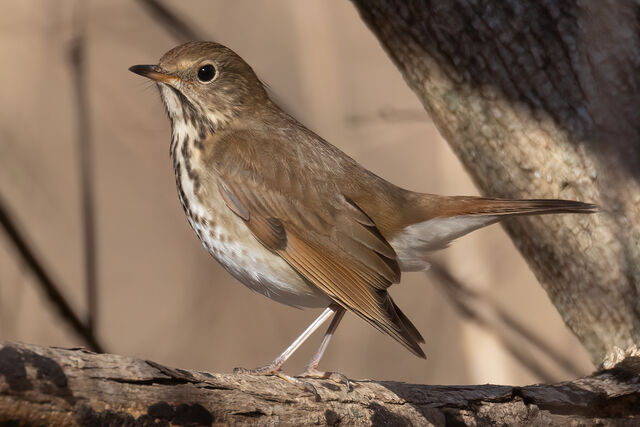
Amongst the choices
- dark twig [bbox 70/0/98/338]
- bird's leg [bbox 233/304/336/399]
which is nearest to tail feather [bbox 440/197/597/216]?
bird's leg [bbox 233/304/336/399]

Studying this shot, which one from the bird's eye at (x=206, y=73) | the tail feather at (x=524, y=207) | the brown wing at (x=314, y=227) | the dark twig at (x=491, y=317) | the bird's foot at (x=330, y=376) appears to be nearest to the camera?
the bird's foot at (x=330, y=376)

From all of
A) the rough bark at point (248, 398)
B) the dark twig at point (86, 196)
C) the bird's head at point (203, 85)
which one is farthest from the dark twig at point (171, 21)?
the rough bark at point (248, 398)

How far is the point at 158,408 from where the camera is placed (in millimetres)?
1981

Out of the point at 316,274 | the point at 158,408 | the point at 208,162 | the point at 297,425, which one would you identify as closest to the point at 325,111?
the point at 208,162

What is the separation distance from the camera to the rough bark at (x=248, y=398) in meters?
1.82

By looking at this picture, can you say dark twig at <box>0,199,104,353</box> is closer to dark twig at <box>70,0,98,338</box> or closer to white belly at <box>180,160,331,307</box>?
dark twig at <box>70,0,98,338</box>

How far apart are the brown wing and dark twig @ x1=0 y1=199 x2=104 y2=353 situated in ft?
2.13

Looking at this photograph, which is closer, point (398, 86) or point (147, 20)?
point (147, 20)

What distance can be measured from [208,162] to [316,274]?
608 mm

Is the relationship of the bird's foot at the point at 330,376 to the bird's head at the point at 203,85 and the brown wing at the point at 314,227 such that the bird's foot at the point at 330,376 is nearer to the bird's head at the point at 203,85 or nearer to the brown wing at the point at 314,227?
the brown wing at the point at 314,227

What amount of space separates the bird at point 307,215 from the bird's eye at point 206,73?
6cm

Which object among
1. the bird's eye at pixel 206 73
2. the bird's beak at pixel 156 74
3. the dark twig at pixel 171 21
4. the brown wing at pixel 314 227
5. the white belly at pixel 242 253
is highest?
the dark twig at pixel 171 21

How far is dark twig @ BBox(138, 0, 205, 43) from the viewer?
11.3 feet

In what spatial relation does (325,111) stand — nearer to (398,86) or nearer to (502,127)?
(502,127)
